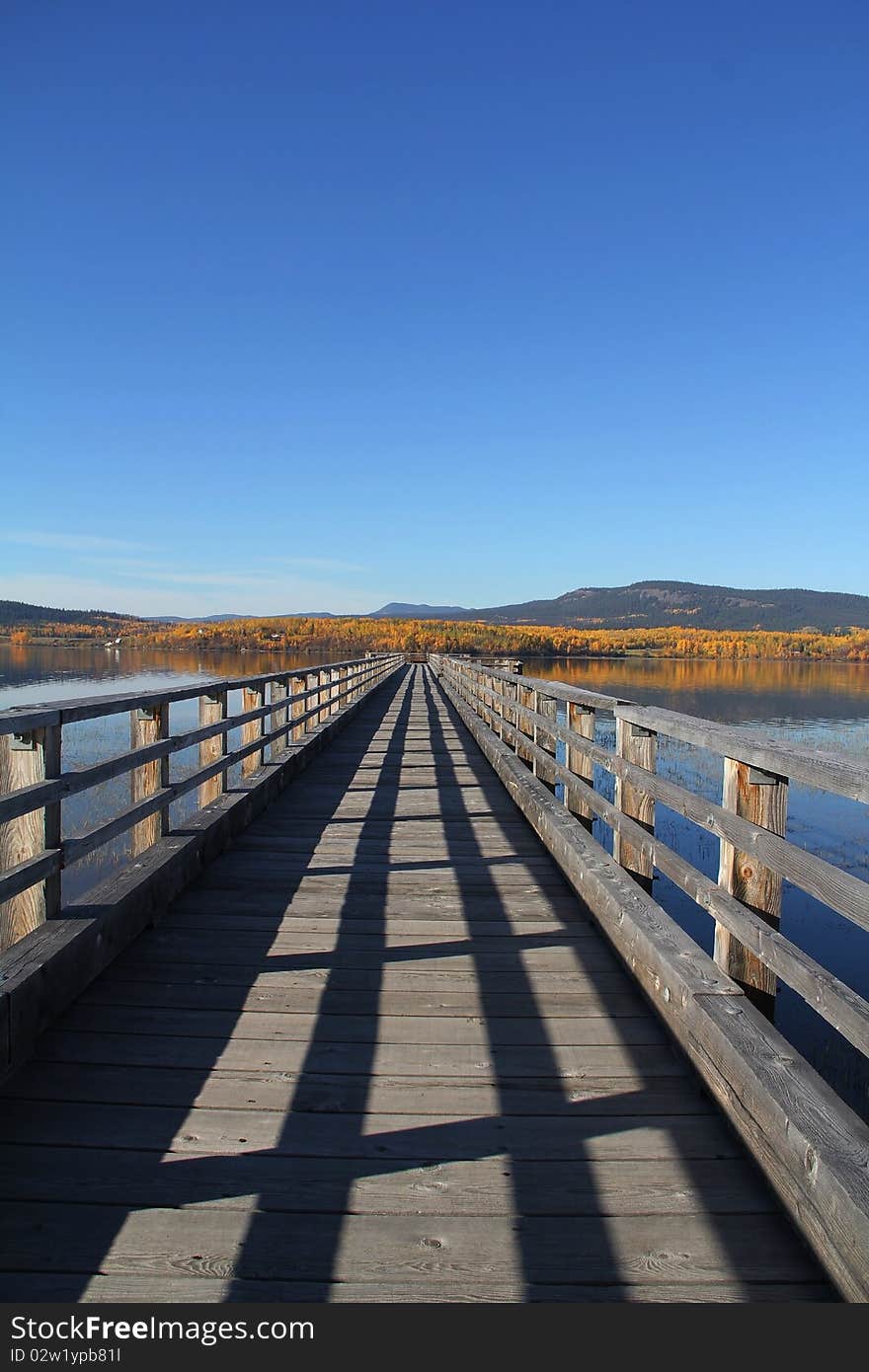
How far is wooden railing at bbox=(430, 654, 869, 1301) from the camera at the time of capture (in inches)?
75.9

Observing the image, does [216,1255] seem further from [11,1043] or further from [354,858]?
[354,858]

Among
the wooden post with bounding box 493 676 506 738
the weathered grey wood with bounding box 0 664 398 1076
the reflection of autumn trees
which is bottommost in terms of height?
the weathered grey wood with bounding box 0 664 398 1076

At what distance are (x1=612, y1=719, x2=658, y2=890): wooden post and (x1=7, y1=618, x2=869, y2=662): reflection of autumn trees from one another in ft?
337

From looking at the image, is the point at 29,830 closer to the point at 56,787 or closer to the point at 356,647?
the point at 56,787

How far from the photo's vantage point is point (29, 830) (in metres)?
3.33

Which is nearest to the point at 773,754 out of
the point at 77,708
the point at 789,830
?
the point at 77,708

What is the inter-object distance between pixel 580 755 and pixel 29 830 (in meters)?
3.42

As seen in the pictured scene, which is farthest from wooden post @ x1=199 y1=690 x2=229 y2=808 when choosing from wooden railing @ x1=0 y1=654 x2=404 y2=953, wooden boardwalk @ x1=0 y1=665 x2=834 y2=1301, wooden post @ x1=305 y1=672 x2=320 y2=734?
wooden post @ x1=305 y1=672 x2=320 y2=734

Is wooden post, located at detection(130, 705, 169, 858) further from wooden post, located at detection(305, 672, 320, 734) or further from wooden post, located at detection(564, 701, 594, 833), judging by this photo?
wooden post, located at detection(305, 672, 320, 734)

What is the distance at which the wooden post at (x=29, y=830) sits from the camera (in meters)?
3.26

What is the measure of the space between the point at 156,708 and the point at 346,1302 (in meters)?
3.30

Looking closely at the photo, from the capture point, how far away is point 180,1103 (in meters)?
2.61

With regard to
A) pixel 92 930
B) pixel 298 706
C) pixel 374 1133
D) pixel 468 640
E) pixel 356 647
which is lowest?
pixel 374 1133

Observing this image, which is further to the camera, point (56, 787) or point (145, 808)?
point (145, 808)
